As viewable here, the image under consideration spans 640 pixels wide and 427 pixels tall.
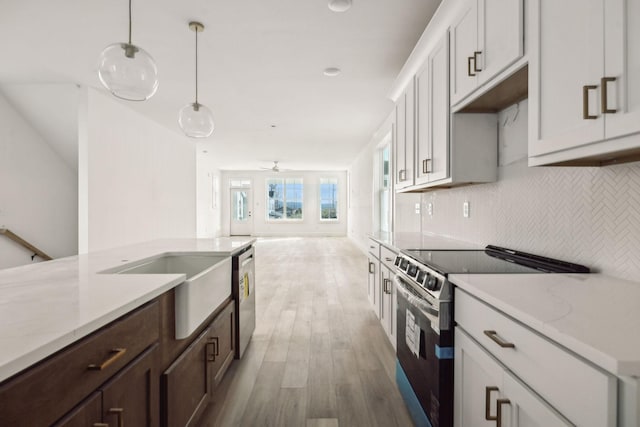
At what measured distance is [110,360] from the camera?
94cm

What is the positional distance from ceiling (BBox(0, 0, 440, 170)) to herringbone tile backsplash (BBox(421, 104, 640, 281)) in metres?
1.54

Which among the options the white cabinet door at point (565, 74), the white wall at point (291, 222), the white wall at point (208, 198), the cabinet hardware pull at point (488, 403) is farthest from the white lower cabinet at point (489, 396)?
the white wall at point (291, 222)

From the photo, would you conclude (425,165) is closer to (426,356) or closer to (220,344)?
(426,356)

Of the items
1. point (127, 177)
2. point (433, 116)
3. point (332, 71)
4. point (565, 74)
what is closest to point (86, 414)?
point (565, 74)

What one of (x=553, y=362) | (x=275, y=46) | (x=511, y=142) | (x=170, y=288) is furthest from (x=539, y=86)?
(x=275, y=46)

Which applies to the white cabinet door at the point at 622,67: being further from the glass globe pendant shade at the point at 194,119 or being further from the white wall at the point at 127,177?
the white wall at the point at 127,177

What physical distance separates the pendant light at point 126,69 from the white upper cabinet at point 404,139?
2046mm

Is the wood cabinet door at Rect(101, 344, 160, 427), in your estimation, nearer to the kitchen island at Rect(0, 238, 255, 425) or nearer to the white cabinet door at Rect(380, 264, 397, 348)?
the kitchen island at Rect(0, 238, 255, 425)

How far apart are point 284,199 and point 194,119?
10.6m

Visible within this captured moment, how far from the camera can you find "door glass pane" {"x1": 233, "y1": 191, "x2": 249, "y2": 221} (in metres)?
13.1

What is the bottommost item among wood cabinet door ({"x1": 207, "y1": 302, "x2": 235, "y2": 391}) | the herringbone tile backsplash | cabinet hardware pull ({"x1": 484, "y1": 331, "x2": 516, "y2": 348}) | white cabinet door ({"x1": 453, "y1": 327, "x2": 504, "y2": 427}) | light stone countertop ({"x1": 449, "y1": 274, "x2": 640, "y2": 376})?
wood cabinet door ({"x1": 207, "y1": 302, "x2": 235, "y2": 391})

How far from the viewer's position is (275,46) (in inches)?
121

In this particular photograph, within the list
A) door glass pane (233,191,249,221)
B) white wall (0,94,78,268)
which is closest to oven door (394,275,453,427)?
white wall (0,94,78,268)

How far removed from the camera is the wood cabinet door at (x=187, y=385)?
1341 millimetres
